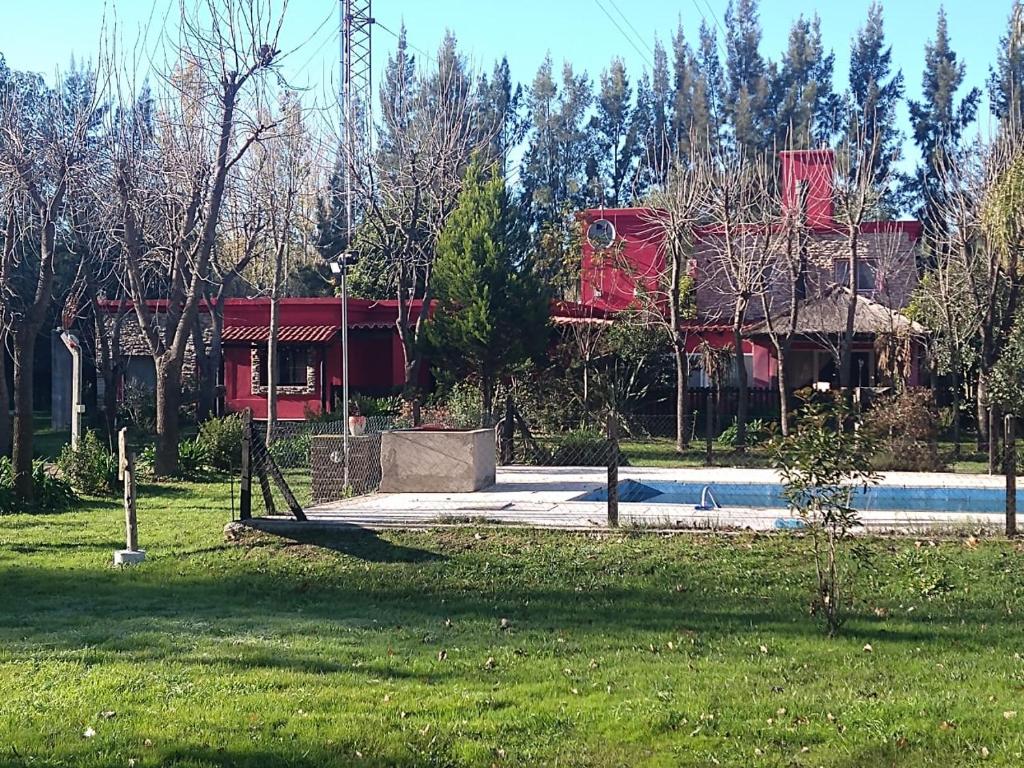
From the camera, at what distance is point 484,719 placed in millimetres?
6008

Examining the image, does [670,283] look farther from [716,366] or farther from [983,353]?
[983,353]

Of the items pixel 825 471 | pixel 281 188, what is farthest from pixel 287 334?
pixel 825 471

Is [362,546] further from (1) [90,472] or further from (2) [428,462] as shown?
(1) [90,472]

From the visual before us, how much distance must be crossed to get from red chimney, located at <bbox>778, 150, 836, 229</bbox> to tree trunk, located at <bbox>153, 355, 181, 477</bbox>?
589 inches

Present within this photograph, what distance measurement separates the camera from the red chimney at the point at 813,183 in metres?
28.8

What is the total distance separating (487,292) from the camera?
24.8m

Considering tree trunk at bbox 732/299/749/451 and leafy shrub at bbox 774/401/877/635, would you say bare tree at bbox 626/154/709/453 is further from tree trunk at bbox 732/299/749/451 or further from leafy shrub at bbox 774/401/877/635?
leafy shrub at bbox 774/401/877/635

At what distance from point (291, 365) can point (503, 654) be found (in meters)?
28.0

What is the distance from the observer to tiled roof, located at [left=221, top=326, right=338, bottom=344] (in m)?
33.5

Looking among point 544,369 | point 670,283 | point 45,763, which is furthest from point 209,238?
point 45,763

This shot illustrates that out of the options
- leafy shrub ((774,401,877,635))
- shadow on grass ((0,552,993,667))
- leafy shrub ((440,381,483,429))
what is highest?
leafy shrub ((440,381,483,429))

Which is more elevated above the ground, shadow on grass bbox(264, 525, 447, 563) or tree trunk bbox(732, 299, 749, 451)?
tree trunk bbox(732, 299, 749, 451)

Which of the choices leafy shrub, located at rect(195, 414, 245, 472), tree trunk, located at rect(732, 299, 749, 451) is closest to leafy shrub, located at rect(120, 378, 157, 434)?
leafy shrub, located at rect(195, 414, 245, 472)

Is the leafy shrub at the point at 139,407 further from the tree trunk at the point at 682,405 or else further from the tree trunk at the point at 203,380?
the tree trunk at the point at 682,405
